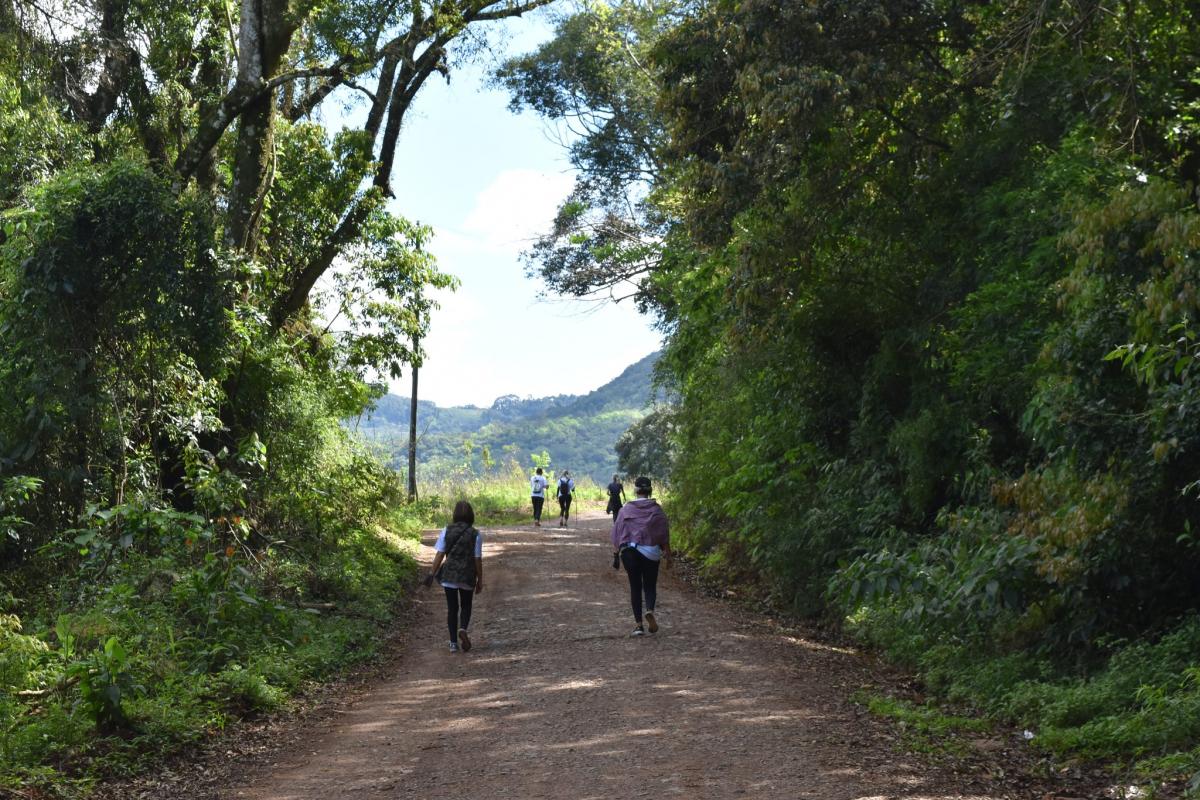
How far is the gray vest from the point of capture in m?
11.4

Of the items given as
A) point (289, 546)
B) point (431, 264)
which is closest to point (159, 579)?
point (289, 546)

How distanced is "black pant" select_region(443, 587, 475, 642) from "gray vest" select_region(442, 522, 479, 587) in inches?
7.2

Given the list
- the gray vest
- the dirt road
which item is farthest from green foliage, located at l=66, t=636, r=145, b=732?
the gray vest

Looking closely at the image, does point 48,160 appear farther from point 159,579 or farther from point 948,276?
point 948,276

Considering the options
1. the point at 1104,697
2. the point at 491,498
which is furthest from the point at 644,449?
the point at 1104,697

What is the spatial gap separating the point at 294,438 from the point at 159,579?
5182 millimetres

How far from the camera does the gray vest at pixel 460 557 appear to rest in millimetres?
11448

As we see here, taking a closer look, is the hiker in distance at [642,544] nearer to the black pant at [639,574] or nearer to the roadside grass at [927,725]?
the black pant at [639,574]

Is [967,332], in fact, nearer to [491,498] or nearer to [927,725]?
[927,725]

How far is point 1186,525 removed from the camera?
792 centimetres

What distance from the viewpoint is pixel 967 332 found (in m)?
12.4

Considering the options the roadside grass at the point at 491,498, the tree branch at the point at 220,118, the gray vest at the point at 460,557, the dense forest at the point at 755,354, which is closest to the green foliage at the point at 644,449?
the roadside grass at the point at 491,498

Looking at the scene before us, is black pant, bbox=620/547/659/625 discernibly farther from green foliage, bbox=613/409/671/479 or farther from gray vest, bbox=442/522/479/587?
green foliage, bbox=613/409/671/479

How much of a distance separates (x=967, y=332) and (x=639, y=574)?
15.2 feet
